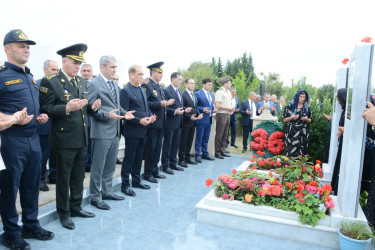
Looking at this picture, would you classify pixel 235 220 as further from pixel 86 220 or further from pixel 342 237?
pixel 86 220

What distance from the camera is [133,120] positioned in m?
4.43

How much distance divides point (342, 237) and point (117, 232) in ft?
7.58

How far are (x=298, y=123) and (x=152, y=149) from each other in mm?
2775

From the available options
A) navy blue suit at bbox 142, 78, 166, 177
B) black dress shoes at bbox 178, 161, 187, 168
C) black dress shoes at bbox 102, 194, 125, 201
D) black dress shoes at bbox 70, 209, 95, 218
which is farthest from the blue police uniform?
black dress shoes at bbox 178, 161, 187, 168

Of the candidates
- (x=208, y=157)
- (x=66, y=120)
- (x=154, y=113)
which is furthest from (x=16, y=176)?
(x=208, y=157)

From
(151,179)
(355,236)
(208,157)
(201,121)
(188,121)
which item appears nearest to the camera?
(355,236)

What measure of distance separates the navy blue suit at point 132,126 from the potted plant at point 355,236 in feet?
9.51

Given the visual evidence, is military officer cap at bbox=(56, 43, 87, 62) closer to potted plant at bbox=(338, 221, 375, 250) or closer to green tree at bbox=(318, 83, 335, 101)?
potted plant at bbox=(338, 221, 375, 250)

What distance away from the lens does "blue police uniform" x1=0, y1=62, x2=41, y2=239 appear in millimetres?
2693

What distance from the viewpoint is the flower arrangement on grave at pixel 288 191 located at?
327 centimetres

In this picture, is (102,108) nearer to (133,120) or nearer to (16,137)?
(133,120)

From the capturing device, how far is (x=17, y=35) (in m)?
2.70

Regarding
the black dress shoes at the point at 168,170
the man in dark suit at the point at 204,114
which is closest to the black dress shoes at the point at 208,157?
the man in dark suit at the point at 204,114

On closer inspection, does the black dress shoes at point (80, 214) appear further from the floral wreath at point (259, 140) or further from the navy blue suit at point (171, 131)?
the floral wreath at point (259, 140)
